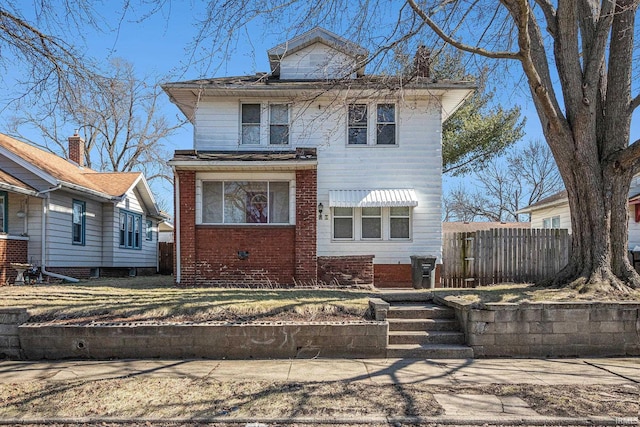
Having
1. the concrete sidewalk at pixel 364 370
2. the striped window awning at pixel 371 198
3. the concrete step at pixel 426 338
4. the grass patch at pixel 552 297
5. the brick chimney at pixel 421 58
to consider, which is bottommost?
the concrete sidewalk at pixel 364 370

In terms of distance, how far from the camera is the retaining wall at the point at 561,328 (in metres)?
7.04

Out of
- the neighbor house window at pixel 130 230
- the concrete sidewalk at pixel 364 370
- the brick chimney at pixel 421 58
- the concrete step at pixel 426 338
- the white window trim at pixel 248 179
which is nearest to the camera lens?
the concrete sidewalk at pixel 364 370

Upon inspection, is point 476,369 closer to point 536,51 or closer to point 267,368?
point 267,368

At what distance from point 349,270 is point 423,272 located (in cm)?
209

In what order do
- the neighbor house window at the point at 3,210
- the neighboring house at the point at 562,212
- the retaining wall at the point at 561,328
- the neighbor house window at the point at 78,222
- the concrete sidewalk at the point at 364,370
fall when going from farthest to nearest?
the neighboring house at the point at 562,212, the neighbor house window at the point at 78,222, the neighbor house window at the point at 3,210, the retaining wall at the point at 561,328, the concrete sidewalk at the point at 364,370

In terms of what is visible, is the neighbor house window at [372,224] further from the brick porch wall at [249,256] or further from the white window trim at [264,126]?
the white window trim at [264,126]

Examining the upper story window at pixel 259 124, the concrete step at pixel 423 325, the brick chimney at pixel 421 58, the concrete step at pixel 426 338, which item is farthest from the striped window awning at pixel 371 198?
the concrete step at pixel 426 338

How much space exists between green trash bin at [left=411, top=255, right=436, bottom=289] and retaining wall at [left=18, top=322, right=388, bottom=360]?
5.76 m

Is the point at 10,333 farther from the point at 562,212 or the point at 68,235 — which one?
the point at 562,212

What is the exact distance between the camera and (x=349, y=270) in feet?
38.9

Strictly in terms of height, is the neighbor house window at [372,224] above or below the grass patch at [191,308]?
above

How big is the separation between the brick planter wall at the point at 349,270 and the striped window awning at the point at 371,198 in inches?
68.3

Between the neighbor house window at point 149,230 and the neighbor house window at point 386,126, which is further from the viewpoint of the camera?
the neighbor house window at point 149,230

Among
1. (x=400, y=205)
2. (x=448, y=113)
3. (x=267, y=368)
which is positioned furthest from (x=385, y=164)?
(x=267, y=368)
